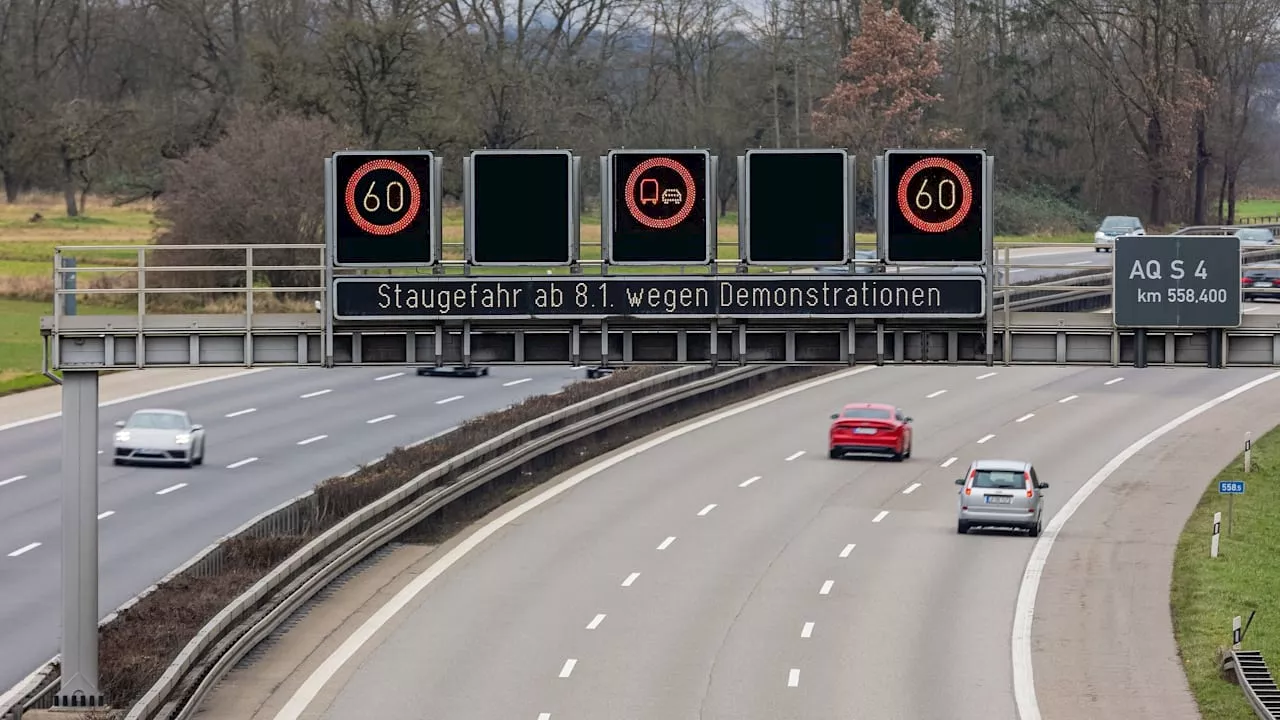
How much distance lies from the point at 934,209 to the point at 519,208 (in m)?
6.26

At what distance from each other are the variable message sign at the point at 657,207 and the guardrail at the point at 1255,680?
1095cm

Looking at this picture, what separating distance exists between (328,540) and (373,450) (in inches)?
564

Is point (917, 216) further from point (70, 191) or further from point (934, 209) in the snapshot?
point (70, 191)

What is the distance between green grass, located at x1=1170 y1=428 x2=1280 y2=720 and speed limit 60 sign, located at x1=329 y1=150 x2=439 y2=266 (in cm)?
1474

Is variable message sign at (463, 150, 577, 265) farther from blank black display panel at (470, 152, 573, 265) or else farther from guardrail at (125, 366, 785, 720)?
guardrail at (125, 366, 785, 720)

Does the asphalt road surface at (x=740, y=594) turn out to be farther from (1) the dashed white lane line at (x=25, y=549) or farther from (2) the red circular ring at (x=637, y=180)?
(1) the dashed white lane line at (x=25, y=549)

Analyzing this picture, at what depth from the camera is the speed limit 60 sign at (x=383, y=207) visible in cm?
3278

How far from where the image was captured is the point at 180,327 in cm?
3312

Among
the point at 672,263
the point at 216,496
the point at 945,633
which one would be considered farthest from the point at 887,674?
the point at 216,496

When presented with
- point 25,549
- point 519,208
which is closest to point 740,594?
point 519,208

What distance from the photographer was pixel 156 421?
56.1 m

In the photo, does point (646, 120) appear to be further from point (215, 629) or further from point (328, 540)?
point (215, 629)

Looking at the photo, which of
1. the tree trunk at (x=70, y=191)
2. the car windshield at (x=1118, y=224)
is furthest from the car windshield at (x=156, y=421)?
the tree trunk at (x=70, y=191)

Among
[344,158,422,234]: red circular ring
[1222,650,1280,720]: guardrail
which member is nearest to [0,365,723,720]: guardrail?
[344,158,422,234]: red circular ring
